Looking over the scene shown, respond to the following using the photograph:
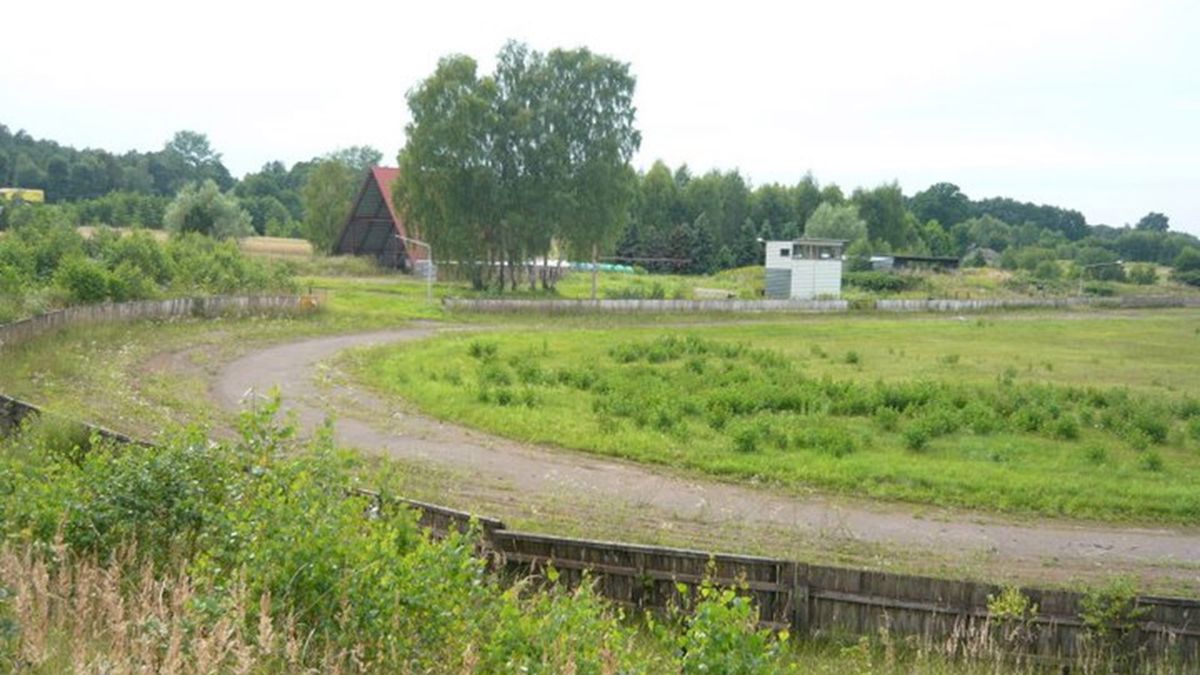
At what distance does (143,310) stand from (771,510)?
3063 cm

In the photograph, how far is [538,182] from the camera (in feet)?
221

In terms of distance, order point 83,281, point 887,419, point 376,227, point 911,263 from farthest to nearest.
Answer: point 911,263
point 376,227
point 83,281
point 887,419

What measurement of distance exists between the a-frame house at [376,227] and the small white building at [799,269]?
2719 centimetres

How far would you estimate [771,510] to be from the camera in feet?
62.2

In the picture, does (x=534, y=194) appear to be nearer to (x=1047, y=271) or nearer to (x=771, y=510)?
(x=771, y=510)

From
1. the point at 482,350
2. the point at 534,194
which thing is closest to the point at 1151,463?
the point at 482,350

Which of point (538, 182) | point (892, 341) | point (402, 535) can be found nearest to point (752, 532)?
point (402, 535)

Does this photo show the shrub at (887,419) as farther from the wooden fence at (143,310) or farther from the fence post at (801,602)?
the wooden fence at (143,310)

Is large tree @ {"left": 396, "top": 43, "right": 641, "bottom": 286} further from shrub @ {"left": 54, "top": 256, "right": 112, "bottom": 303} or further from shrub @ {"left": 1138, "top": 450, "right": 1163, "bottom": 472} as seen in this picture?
shrub @ {"left": 1138, "top": 450, "right": 1163, "bottom": 472}

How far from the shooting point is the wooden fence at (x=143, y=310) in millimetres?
31812

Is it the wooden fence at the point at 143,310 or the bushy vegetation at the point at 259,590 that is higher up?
the bushy vegetation at the point at 259,590

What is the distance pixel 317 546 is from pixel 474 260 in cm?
6131

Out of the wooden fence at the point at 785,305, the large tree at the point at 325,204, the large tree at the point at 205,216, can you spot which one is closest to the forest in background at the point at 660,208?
the large tree at the point at 325,204

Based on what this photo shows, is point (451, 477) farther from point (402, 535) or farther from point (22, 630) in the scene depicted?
point (22, 630)
